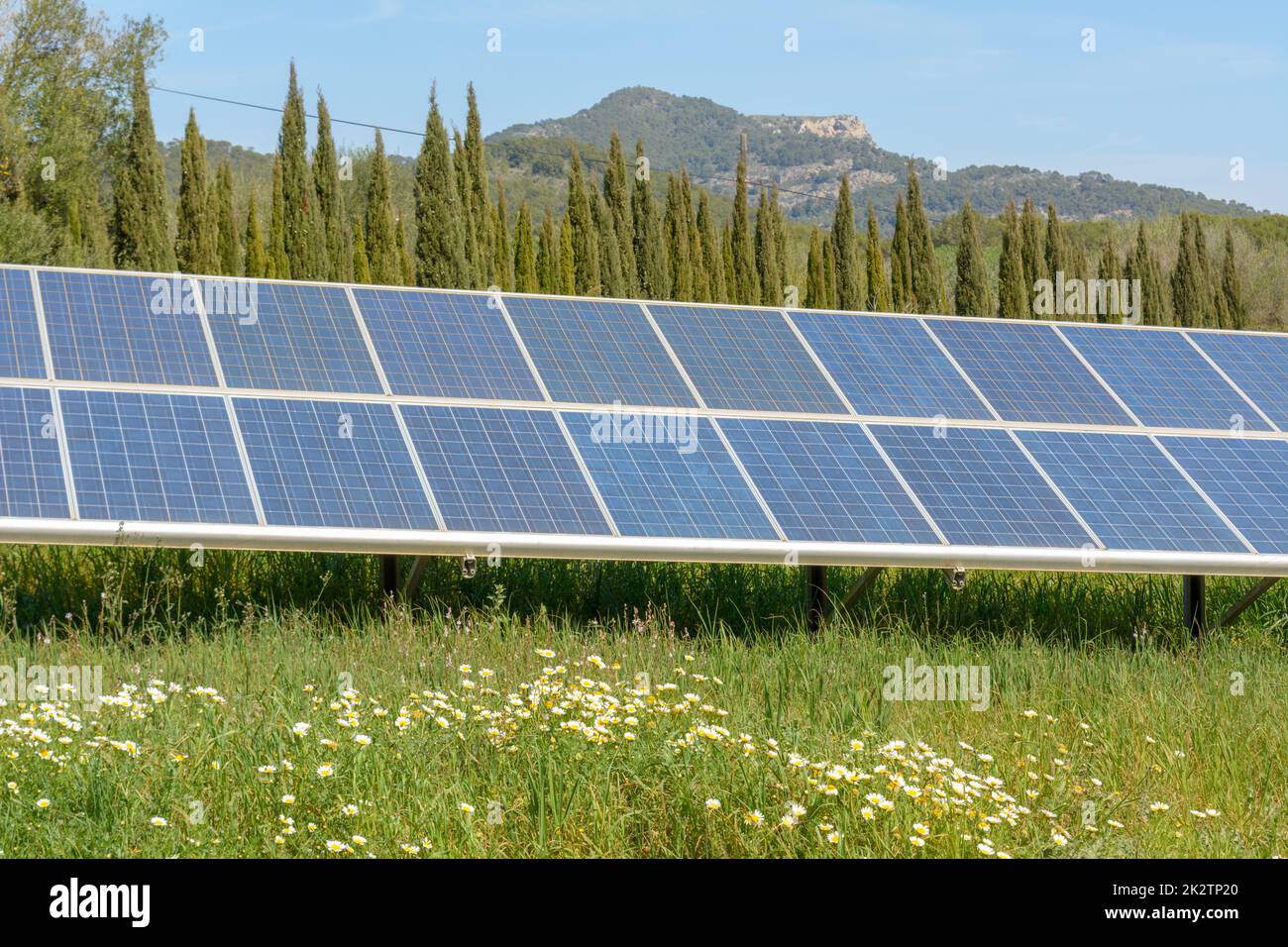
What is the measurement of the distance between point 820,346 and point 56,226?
33742mm

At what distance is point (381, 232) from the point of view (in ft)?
122

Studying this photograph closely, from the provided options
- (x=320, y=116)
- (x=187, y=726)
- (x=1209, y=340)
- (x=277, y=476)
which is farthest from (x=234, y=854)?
(x=320, y=116)

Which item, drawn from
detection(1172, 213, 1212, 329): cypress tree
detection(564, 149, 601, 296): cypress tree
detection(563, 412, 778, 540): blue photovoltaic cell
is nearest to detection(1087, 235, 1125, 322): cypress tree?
detection(1172, 213, 1212, 329): cypress tree

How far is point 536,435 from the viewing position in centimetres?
1052

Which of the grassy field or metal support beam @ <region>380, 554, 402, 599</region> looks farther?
metal support beam @ <region>380, 554, 402, 599</region>

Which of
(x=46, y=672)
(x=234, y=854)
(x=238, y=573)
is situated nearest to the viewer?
(x=234, y=854)

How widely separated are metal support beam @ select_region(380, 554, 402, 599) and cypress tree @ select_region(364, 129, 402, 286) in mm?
27378

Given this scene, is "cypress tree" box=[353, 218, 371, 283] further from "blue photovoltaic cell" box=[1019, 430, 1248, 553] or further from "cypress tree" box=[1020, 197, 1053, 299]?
"blue photovoltaic cell" box=[1019, 430, 1248, 553]

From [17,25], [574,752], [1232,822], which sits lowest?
[1232,822]

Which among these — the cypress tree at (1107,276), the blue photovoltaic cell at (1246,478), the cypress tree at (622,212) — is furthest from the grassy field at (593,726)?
the cypress tree at (1107,276)

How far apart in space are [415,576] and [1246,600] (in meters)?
6.73

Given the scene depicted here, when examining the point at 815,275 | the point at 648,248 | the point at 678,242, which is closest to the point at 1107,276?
the point at 815,275

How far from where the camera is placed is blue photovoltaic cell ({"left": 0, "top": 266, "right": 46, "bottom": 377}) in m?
10.0

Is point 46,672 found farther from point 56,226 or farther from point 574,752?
point 56,226
